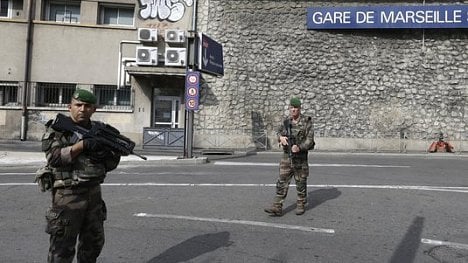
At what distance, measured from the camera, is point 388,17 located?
2255cm

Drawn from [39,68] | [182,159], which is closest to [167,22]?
[39,68]

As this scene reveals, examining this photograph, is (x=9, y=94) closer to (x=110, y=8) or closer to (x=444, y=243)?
(x=110, y=8)

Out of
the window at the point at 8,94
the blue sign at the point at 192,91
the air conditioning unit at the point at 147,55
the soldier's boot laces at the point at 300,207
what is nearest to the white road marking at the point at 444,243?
the soldier's boot laces at the point at 300,207

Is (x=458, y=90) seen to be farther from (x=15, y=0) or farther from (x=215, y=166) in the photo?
(x=15, y=0)

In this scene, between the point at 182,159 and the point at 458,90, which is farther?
the point at 458,90

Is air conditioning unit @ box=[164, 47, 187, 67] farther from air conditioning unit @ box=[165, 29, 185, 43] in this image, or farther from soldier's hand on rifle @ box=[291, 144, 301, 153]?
soldier's hand on rifle @ box=[291, 144, 301, 153]

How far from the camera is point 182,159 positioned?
49.9 ft

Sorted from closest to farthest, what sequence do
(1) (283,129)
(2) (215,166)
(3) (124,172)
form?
(1) (283,129) < (3) (124,172) < (2) (215,166)

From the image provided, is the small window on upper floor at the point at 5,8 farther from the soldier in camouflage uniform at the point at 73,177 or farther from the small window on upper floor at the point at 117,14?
the soldier in camouflage uniform at the point at 73,177

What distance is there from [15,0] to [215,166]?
1539 cm

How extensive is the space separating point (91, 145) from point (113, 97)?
65.9 feet

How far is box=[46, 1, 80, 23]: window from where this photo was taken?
23.4 metres

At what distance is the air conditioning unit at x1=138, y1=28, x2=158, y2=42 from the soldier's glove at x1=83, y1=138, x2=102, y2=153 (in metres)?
18.4

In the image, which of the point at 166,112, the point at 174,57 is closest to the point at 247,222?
the point at 174,57
